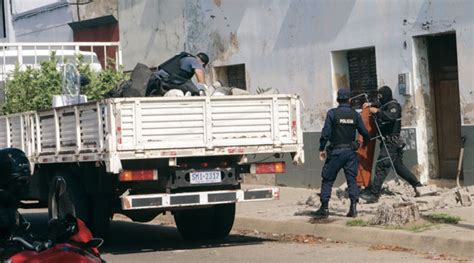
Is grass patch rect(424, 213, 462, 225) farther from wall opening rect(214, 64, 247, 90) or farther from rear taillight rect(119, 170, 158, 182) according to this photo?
wall opening rect(214, 64, 247, 90)

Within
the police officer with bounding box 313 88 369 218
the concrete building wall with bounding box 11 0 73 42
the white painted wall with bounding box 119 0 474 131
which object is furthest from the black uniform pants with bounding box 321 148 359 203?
the concrete building wall with bounding box 11 0 73 42

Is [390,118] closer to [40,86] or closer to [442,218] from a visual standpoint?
[442,218]

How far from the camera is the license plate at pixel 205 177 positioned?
12.0 meters

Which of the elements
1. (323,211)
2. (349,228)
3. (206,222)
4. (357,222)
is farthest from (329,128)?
(206,222)

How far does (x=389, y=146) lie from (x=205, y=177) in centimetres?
429

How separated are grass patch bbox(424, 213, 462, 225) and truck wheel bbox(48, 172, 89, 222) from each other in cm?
444

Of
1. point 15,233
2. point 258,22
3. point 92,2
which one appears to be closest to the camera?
point 15,233

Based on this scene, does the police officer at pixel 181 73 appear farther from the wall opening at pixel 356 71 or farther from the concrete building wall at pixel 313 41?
→ the wall opening at pixel 356 71

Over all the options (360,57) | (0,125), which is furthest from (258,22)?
(0,125)

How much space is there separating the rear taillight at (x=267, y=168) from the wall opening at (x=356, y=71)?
561 centimetres

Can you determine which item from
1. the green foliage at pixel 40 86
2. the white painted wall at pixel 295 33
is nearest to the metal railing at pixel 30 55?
the green foliage at pixel 40 86

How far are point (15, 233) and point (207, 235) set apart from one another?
339 inches

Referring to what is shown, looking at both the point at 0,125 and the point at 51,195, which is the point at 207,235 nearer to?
the point at 51,195

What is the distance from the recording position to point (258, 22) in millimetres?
20406
